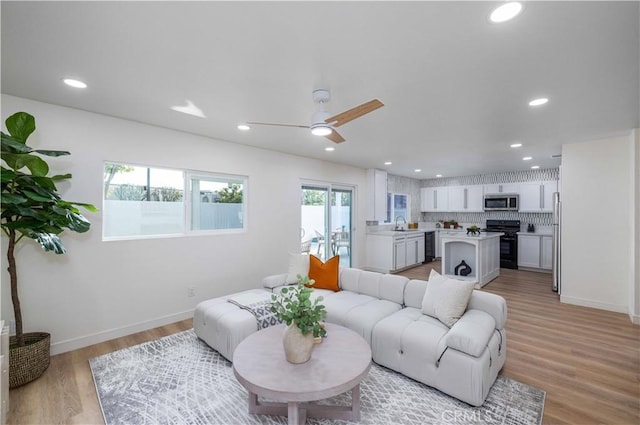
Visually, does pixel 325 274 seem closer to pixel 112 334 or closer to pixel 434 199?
pixel 112 334

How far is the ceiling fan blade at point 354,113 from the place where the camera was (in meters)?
2.08

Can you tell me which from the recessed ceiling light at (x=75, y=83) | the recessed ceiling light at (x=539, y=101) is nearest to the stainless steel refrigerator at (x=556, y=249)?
the recessed ceiling light at (x=539, y=101)

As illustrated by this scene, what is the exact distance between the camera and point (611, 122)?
3348 mm

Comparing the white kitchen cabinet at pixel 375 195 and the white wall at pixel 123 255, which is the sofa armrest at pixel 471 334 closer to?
the white wall at pixel 123 255

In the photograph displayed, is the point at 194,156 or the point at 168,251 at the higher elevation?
the point at 194,156

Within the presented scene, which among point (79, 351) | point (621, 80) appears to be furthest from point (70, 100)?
point (621, 80)

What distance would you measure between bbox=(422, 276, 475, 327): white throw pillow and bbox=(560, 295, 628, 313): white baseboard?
→ 10.4 ft

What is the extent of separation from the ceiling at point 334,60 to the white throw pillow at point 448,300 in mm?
1783

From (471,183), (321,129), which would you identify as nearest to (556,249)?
(471,183)

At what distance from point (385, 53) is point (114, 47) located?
1.83 meters

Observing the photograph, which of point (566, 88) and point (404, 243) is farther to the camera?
point (404, 243)

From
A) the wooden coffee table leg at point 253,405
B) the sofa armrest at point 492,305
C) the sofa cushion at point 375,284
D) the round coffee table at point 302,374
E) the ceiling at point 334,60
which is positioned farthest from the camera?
the sofa cushion at point 375,284

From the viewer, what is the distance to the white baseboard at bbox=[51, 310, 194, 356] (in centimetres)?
289

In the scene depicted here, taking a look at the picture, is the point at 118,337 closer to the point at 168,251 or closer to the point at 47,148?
the point at 168,251
